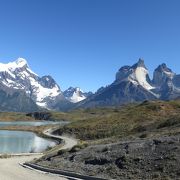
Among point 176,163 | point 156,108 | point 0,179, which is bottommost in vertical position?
point 0,179

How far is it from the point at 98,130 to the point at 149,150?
90.8m

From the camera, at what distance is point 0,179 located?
112ft

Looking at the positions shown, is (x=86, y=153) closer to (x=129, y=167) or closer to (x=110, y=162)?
(x=110, y=162)

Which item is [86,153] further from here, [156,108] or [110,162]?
[156,108]

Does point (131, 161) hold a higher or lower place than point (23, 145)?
higher

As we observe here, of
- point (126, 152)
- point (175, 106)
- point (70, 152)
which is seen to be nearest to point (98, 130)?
point (175, 106)

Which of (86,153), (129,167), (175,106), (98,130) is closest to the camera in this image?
(129,167)

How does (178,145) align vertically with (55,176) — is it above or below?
above

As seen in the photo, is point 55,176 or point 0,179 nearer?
point 0,179

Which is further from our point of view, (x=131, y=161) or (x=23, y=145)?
(x=23, y=145)

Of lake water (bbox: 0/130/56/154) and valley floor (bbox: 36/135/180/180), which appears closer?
valley floor (bbox: 36/135/180/180)

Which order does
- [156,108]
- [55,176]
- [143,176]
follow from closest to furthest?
[143,176], [55,176], [156,108]

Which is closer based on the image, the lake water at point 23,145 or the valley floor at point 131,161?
the valley floor at point 131,161

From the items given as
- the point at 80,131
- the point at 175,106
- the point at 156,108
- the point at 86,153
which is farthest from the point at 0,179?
the point at 175,106
